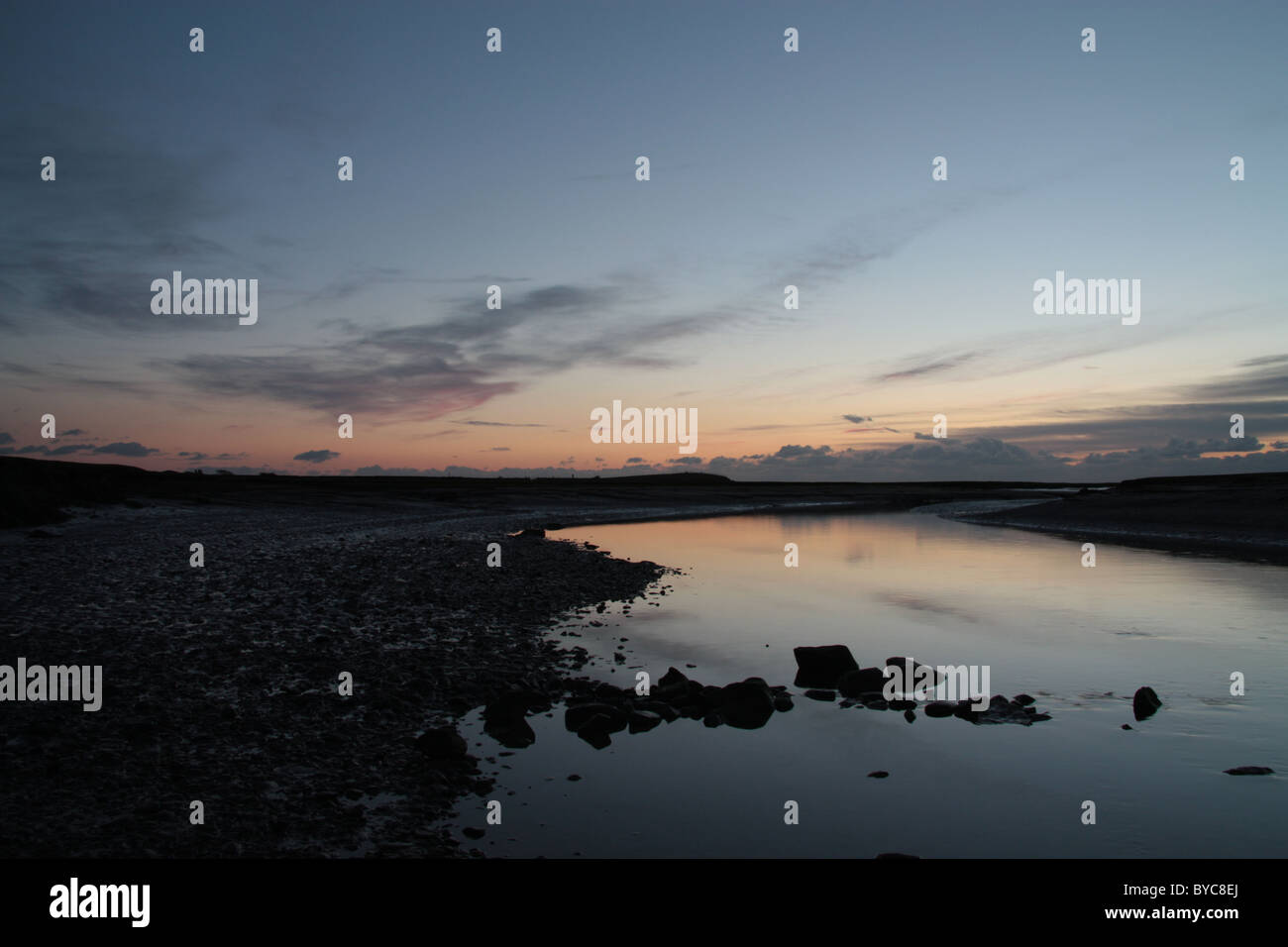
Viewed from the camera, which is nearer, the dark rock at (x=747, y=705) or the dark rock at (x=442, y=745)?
the dark rock at (x=442, y=745)

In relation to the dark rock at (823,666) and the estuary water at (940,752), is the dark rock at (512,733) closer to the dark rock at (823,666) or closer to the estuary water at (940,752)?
the estuary water at (940,752)

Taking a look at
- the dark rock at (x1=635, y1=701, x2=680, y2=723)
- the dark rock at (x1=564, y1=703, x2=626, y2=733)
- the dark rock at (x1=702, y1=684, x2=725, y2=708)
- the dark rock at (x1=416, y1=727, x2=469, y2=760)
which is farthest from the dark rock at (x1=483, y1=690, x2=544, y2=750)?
the dark rock at (x1=702, y1=684, x2=725, y2=708)

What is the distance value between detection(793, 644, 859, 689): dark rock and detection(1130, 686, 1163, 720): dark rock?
4846 mm

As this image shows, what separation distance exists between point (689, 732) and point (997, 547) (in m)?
38.2

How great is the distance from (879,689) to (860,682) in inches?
16.4

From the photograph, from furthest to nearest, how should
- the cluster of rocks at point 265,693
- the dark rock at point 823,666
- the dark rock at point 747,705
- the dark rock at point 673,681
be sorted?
the dark rock at point 823,666 < the dark rock at point 673,681 < the dark rock at point 747,705 < the cluster of rocks at point 265,693

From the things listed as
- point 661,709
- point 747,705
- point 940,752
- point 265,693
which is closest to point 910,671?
point 940,752

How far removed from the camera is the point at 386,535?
143 ft

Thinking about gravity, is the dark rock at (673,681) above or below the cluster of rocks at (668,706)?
above

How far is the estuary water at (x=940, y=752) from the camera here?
890cm

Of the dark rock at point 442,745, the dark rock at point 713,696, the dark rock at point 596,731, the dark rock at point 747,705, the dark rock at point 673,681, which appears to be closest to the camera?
the dark rock at point 442,745

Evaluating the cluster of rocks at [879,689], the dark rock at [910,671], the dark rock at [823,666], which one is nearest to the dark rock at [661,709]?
the cluster of rocks at [879,689]
